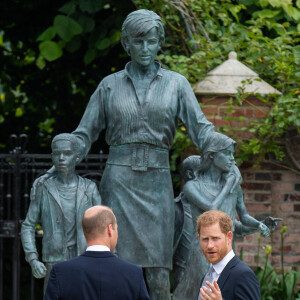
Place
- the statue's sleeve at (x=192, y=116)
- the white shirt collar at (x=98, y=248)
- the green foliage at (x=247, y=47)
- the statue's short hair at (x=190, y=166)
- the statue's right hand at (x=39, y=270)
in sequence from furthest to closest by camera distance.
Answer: the green foliage at (x=247, y=47), the statue's short hair at (x=190, y=166), the statue's sleeve at (x=192, y=116), the statue's right hand at (x=39, y=270), the white shirt collar at (x=98, y=248)

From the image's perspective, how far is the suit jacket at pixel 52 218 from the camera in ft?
18.2

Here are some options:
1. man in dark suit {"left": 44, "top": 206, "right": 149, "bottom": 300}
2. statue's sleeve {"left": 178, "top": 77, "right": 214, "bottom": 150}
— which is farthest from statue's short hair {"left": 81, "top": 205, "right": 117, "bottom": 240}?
statue's sleeve {"left": 178, "top": 77, "right": 214, "bottom": 150}

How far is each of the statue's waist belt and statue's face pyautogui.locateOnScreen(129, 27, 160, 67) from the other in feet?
1.67

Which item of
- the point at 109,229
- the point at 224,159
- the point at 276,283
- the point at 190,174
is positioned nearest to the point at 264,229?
the point at 224,159

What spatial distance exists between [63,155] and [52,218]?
0.38m

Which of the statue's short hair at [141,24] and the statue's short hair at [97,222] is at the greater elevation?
the statue's short hair at [141,24]

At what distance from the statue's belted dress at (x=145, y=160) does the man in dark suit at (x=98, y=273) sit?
1513mm

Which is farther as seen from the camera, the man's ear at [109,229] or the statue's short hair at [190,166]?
the statue's short hair at [190,166]

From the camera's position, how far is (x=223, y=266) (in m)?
4.12

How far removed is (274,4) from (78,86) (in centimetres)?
259

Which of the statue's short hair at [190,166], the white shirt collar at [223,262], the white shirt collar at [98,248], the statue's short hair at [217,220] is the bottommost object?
the white shirt collar at [223,262]

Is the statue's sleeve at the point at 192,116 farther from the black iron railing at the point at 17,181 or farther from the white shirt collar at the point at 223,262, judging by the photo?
the black iron railing at the point at 17,181

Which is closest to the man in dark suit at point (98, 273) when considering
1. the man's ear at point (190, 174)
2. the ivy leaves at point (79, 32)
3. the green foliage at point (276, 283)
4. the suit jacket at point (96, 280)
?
the suit jacket at point (96, 280)

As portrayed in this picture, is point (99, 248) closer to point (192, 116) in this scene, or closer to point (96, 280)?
point (96, 280)
